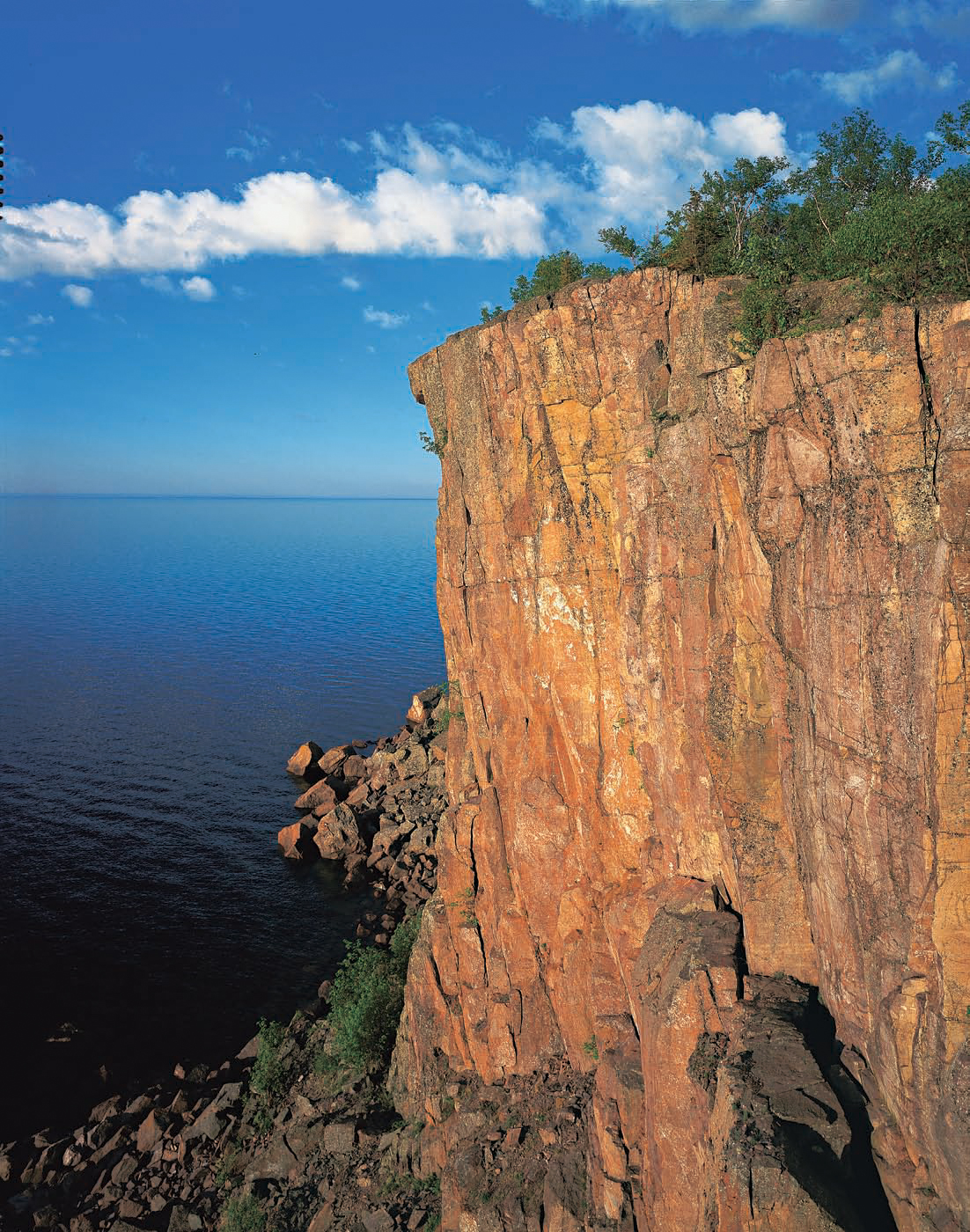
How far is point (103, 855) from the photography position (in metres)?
48.0

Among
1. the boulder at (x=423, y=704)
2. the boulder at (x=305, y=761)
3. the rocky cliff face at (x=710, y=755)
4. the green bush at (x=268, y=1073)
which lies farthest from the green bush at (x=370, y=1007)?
the boulder at (x=423, y=704)

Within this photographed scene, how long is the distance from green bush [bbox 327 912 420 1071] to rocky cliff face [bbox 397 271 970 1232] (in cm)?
308

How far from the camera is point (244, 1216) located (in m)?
22.8

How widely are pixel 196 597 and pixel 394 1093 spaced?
124062 millimetres

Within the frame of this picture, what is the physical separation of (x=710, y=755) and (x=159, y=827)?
1833 inches

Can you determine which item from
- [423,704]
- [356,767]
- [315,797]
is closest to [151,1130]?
[315,797]

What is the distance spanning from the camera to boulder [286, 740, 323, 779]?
60.4 meters

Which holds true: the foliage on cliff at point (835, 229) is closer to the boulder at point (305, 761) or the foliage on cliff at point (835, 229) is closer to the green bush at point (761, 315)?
the green bush at point (761, 315)

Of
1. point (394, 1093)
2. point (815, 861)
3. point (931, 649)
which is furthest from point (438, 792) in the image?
point (931, 649)

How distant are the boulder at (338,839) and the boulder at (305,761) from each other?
11.4 m

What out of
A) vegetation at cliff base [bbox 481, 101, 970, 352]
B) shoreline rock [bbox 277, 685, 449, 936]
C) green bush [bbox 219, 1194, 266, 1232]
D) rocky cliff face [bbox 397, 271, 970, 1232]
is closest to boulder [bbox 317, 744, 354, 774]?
shoreline rock [bbox 277, 685, 449, 936]

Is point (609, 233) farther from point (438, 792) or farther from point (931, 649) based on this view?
point (438, 792)

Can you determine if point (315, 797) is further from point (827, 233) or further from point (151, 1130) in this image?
point (827, 233)

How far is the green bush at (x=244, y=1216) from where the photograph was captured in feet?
73.7
